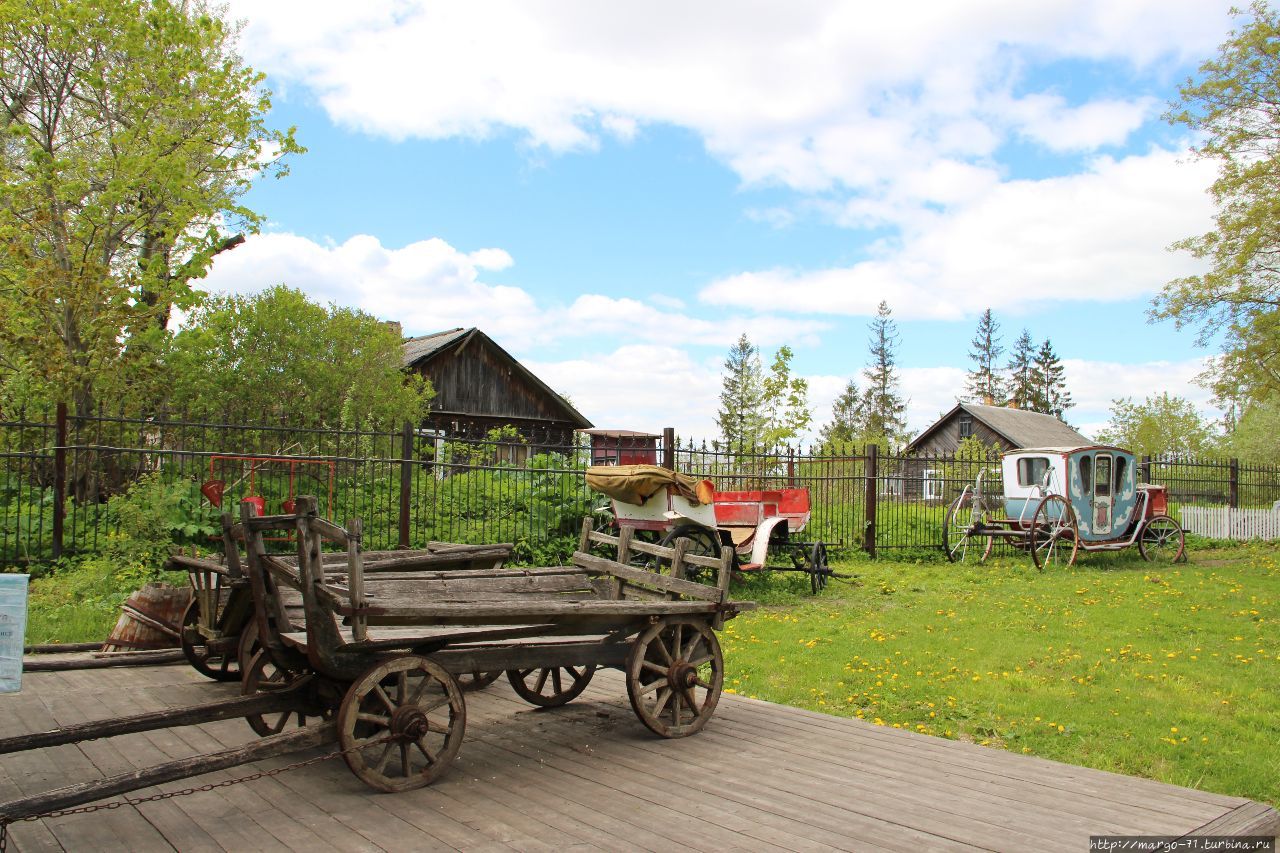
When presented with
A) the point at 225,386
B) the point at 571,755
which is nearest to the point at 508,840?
the point at 571,755

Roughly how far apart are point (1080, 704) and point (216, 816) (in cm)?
532

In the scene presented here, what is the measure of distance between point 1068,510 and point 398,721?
13957 mm

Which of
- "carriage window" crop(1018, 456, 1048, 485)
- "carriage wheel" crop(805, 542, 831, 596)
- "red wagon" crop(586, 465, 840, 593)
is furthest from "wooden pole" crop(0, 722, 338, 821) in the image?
"carriage window" crop(1018, 456, 1048, 485)

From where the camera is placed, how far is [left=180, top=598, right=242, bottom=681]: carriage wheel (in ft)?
18.2

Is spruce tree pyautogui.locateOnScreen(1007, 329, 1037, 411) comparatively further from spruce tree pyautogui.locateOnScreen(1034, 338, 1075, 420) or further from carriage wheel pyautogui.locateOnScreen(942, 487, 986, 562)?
carriage wheel pyautogui.locateOnScreen(942, 487, 986, 562)

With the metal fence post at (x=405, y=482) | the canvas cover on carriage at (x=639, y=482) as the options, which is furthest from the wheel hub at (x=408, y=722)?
the metal fence post at (x=405, y=482)

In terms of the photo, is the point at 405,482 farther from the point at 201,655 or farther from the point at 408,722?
the point at 408,722

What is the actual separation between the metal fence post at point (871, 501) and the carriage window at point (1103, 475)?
12.7 feet

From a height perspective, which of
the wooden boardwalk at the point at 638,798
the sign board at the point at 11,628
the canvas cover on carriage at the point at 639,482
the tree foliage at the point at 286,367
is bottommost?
the wooden boardwalk at the point at 638,798

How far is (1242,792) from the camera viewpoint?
4.39 m

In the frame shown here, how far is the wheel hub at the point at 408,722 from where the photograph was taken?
3797 mm

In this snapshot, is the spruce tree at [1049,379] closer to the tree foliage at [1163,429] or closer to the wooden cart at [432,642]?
the tree foliage at [1163,429]

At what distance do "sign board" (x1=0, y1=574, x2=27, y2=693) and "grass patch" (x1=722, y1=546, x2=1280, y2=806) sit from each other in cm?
439

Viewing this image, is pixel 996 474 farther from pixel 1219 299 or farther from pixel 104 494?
pixel 104 494
